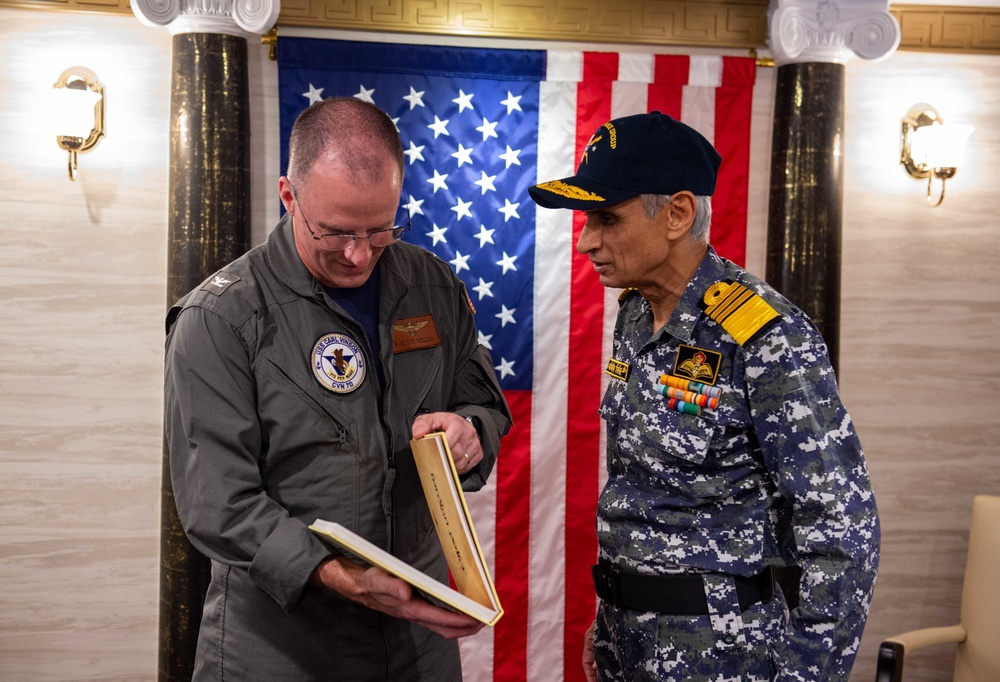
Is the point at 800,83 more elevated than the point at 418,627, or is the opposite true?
the point at 800,83

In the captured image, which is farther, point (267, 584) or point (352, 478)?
point (352, 478)

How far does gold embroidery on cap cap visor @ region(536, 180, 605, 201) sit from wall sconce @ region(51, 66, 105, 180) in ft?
7.12

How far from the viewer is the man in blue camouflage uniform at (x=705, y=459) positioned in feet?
4.72

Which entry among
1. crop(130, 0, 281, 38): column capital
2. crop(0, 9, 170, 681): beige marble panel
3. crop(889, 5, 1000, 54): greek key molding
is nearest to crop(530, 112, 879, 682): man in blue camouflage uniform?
crop(130, 0, 281, 38): column capital

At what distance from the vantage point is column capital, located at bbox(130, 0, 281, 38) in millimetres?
3143

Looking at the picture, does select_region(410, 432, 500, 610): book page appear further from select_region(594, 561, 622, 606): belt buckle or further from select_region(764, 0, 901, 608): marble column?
select_region(764, 0, 901, 608): marble column

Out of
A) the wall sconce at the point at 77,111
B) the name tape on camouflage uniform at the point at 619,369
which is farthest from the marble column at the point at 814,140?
the wall sconce at the point at 77,111

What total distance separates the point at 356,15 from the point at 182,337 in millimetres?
2171

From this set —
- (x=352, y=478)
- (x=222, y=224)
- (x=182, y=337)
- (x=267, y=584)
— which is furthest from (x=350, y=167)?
(x=222, y=224)

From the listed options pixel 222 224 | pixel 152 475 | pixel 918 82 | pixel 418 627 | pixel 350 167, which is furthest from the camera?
pixel 918 82

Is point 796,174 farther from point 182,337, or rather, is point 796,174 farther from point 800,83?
point 182,337

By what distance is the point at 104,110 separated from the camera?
3307mm

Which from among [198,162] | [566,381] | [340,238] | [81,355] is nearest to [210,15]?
[198,162]

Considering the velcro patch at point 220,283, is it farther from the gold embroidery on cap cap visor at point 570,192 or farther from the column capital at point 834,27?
the column capital at point 834,27
